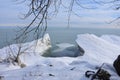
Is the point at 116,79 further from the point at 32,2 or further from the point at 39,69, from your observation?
the point at 32,2

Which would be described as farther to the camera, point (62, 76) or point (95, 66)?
point (95, 66)

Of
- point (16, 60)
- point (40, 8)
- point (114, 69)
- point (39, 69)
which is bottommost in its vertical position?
point (16, 60)

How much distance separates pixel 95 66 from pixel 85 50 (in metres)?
16.2

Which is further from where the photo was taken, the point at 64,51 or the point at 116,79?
the point at 64,51

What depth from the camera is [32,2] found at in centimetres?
404

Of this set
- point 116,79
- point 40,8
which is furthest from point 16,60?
point 40,8

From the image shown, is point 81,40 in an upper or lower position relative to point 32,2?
lower

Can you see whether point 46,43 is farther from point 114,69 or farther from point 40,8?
point 40,8

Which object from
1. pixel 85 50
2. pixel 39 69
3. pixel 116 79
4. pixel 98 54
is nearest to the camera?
pixel 116 79

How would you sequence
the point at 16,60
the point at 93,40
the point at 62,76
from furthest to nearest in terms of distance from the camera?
the point at 93,40
the point at 16,60
the point at 62,76

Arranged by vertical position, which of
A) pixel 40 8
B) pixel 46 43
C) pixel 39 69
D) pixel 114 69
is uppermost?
pixel 40 8

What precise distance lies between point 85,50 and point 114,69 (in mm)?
17266

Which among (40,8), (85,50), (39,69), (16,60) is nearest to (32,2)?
(40,8)

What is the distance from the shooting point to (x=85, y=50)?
81.1ft
